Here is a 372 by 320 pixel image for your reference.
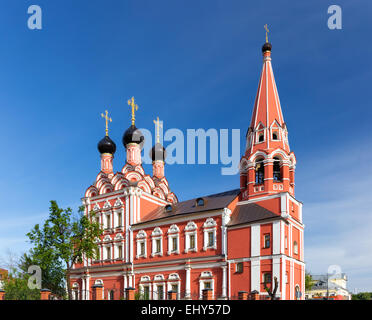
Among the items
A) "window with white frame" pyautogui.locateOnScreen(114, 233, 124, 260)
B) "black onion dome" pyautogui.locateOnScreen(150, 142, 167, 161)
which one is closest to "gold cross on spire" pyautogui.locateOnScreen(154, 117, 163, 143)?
"black onion dome" pyautogui.locateOnScreen(150, 142, 167, 161)

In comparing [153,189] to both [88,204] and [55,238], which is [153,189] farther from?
[55,238]

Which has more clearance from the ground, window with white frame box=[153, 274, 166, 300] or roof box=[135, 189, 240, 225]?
roof box=[135, 189, 240, 225]

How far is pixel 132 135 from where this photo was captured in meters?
41.1

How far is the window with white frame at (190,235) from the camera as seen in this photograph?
31723 millimetres

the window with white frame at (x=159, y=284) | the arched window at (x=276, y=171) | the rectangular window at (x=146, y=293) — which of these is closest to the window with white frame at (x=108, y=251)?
the rectangular window at (x=146, y=293)

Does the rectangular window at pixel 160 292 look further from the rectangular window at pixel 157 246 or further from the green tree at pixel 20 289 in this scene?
the green tree at pixel 20 289

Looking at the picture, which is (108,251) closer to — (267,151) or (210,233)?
(210,233)

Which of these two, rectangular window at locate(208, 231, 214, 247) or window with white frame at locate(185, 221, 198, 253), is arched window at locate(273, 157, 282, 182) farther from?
window with white frame at locate(185, 221, 198, 253)

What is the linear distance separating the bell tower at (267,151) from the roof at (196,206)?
142 centimetres

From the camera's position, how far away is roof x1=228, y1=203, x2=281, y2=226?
94.2ft

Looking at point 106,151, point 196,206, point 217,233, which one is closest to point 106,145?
point 106,151

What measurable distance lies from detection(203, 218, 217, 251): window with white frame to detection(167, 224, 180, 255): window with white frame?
2.72m
